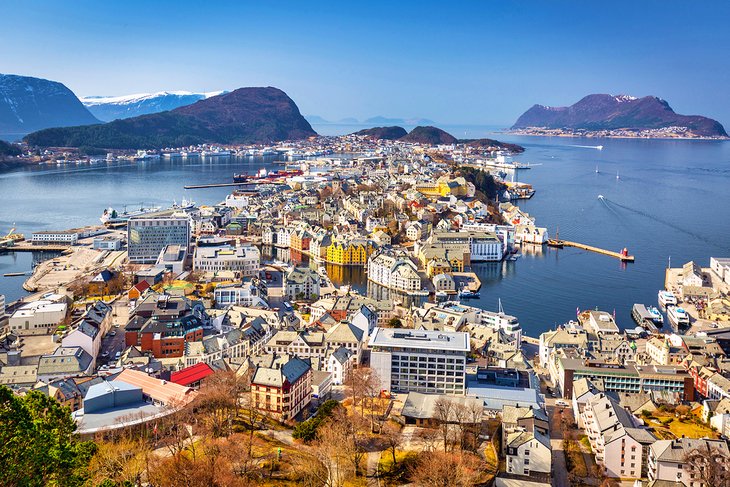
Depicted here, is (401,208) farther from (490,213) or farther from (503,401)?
(503,401)

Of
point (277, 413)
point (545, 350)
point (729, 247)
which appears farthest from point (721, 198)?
point (277, 413)

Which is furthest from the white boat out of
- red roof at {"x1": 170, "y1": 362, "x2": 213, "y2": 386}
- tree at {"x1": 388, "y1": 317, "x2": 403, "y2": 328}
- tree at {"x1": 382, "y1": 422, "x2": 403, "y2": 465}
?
red roof at {"x1": 170, "y1": 362, "x2": 213, "y2": 386}

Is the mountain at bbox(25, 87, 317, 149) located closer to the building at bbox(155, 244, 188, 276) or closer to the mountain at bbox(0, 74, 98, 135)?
the mountain at bbox(0, 74, 98, 135)

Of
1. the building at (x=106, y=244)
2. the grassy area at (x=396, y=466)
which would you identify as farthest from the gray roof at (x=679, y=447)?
the building at (x=106, y=244)

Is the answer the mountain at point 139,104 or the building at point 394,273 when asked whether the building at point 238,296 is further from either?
the mountain at point 139,104

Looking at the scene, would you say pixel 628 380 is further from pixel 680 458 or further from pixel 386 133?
pixel 386 133

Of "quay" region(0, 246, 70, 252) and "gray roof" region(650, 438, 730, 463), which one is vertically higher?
"quay" region(0, 246, 70, 252)

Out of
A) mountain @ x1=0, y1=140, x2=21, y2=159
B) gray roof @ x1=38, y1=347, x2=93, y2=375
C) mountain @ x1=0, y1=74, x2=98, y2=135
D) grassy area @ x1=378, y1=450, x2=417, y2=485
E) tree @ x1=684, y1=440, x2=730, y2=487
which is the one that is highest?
mountain @ x1=0, y1=74, x2=98, y2=135
